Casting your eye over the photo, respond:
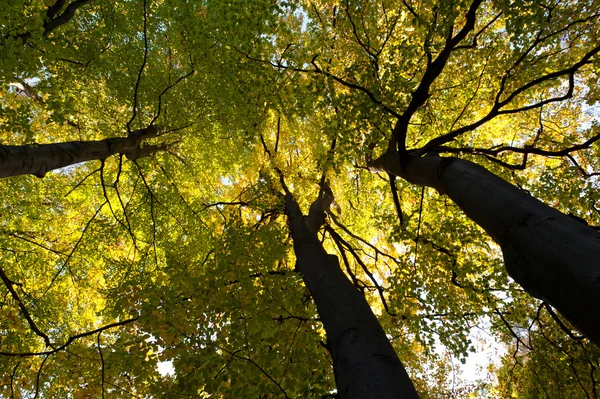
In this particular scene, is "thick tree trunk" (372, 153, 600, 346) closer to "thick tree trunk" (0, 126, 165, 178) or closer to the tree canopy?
the tree canopy

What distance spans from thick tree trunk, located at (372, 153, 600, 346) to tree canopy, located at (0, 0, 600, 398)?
1563 millimetres

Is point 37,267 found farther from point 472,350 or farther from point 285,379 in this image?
point 472,350

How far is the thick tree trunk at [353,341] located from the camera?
6.61ft

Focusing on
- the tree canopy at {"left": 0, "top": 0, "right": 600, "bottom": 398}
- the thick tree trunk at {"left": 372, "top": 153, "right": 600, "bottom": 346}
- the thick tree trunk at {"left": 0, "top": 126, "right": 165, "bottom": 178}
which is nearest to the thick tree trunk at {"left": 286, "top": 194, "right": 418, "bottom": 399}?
the tree canopy at {"left": 0, "top": 0, "right": 600, "bottom": 398}

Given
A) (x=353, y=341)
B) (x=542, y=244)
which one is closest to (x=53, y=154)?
(x=353, y=341)

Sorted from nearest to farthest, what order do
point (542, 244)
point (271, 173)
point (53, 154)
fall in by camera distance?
point (542, 244), point (53, 154), point (271, 173)

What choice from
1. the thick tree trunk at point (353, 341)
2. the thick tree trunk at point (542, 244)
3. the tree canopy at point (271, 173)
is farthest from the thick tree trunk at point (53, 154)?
the thick tree trunk at point (542, 244)

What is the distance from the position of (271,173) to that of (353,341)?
581 cm

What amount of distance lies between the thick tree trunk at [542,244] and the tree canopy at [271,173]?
1563 millimetres

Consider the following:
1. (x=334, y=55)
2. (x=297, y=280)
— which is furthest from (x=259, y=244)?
(x=334, y=55)

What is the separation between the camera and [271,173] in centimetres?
785

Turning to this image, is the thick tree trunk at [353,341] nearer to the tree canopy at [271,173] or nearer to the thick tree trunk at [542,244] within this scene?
the tree canopy at [271,173]

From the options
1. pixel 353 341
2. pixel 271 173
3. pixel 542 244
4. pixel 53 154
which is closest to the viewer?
pixel 542 244

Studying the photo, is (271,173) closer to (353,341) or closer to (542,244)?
(353,341)
